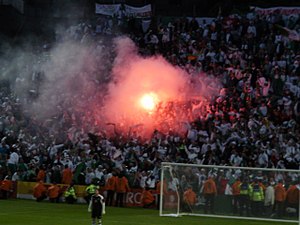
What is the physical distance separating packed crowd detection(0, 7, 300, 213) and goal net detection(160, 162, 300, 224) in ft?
10.1

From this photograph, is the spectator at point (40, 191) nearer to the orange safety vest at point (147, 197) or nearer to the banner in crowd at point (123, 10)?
the orange safety vest at point (147, 197)

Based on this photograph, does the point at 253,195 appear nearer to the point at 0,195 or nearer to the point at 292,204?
the point at 292,204

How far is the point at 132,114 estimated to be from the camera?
38594 mm

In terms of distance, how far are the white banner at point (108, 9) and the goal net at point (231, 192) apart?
15.4 m

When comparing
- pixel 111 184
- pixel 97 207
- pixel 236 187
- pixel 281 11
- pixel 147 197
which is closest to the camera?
pixel 97 207

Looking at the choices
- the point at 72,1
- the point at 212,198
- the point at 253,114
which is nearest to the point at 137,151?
the point at 253,114

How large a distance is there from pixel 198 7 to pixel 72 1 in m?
6.53

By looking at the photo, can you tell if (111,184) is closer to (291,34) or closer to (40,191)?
(40,191)

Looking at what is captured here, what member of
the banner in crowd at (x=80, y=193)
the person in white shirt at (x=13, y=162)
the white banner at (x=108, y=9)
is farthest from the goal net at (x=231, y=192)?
the white banner at (x=108, y=9)

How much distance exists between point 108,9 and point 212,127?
11.5m

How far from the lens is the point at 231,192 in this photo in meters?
28.6

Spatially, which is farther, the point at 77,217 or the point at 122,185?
the point at 122,185

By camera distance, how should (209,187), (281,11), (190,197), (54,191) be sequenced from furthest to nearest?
1. (281,11)
2. (54,191)
3. (190,197)
4. (209,187)

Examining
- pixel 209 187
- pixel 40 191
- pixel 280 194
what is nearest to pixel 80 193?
pixel 40 191
